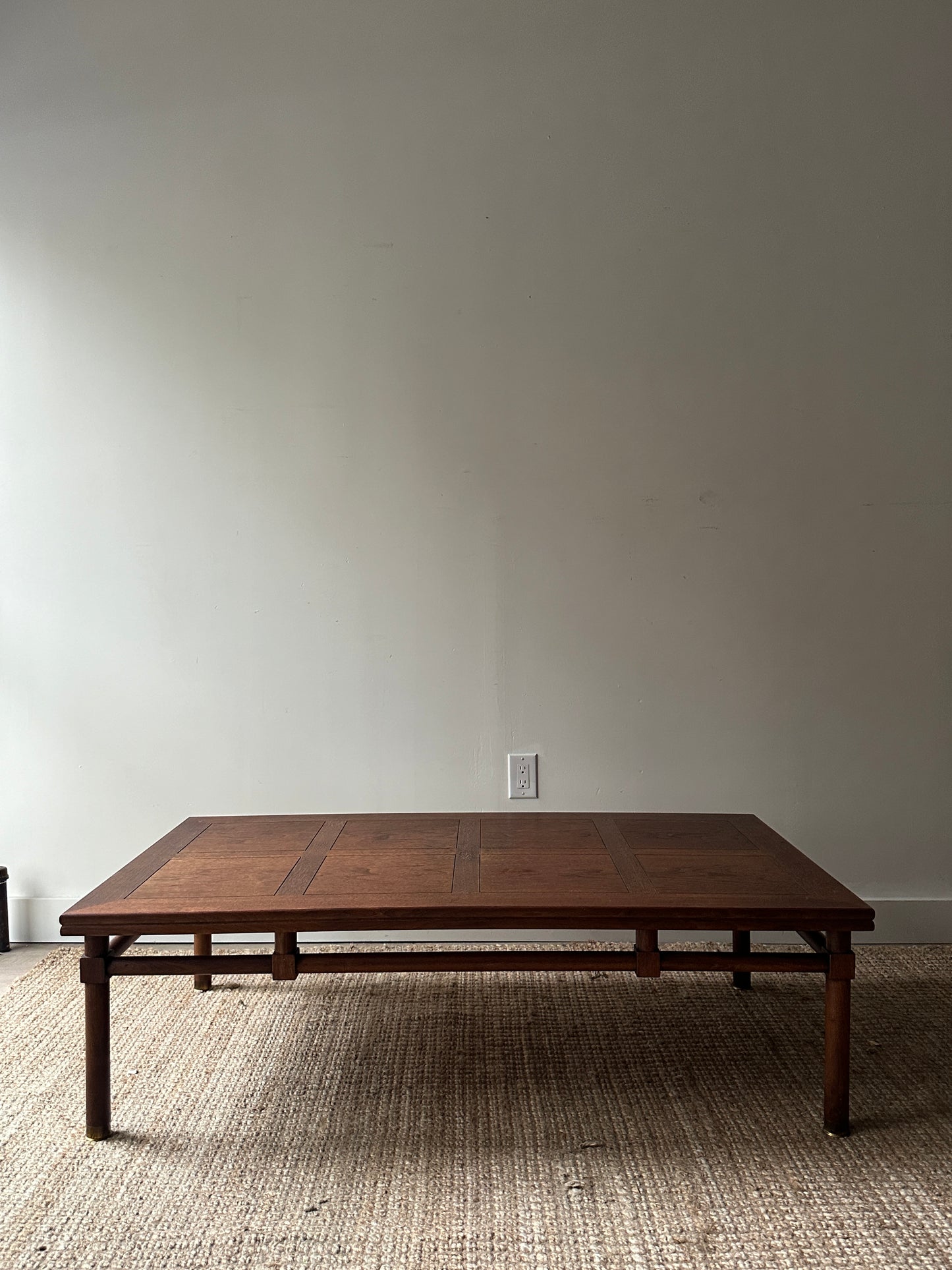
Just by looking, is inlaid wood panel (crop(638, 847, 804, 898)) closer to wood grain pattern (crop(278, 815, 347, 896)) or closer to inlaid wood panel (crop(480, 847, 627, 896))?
inlaid wood panel (crop(480, 847, 627, 896))

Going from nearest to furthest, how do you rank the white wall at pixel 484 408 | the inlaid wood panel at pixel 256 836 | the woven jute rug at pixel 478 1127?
1. the woven jute rug at pixel 478 1127
2. the inlaid wood panel at pixel 256 836
3. the white wall at pixel 484 408

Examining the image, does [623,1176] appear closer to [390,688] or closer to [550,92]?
[390,688]

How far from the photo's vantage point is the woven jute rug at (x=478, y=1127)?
147cm

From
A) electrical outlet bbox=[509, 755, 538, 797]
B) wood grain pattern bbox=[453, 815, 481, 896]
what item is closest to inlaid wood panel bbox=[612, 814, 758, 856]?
wood grain pattern bbox=[453, 815, 481, 896]

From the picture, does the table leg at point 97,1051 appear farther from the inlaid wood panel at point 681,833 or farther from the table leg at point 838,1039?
the table leg at point 838,1039

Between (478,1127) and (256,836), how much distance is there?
2.51 ft

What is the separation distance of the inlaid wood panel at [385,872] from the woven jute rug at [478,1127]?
429 millimetres

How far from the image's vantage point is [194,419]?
2.68 m

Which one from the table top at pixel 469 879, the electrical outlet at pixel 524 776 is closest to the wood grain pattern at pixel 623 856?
the table top at pixel 469 879

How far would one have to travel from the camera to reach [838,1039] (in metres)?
1.73

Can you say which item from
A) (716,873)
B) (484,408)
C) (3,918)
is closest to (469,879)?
(716,873)

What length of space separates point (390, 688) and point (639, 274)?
1.31m

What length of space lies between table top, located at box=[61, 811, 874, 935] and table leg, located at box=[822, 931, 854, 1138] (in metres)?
0.07

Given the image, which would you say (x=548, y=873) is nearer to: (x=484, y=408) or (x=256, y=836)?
(x=256, y=836)
